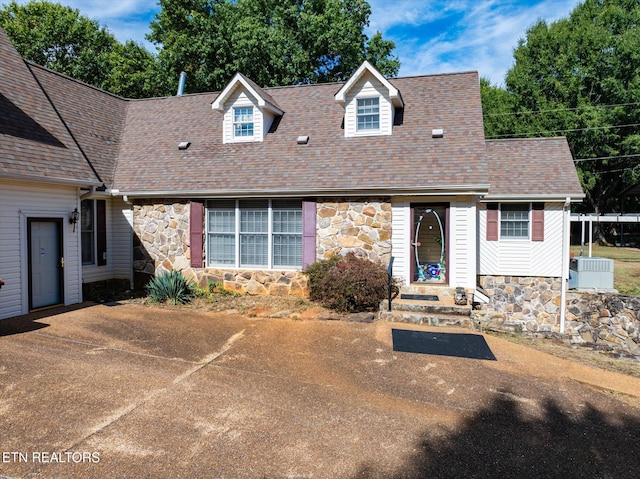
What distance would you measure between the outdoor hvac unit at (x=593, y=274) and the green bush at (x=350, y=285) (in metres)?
7.91

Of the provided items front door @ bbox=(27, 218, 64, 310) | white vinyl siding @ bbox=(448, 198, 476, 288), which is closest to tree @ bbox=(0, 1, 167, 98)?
front door @ bbox=(27, 218, 64, 310)

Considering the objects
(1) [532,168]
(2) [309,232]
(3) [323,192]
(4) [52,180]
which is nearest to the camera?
(4) [52,180]

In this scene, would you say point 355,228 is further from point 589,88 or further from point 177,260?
point 589,88

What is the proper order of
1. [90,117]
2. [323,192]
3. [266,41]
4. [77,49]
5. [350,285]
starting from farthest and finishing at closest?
[77,49] → [266,41] → [90,117] → [323,192] → [350,285]

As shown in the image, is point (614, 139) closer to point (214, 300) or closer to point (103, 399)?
point (214, 300)

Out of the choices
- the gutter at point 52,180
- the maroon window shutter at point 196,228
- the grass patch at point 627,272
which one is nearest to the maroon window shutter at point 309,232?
the maroon window shutter at point 196,228

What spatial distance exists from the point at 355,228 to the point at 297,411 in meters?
6.29

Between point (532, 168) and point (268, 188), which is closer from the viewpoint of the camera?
point (268, 188)

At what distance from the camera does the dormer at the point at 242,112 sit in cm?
1239

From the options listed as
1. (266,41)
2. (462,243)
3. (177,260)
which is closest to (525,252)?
(462,243)

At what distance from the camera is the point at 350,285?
9273 millimetres

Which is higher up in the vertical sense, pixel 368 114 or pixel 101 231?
pixel 368 114

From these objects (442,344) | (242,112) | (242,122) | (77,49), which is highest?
(77,49)

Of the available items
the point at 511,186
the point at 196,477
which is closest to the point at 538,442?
the point at 196,477
